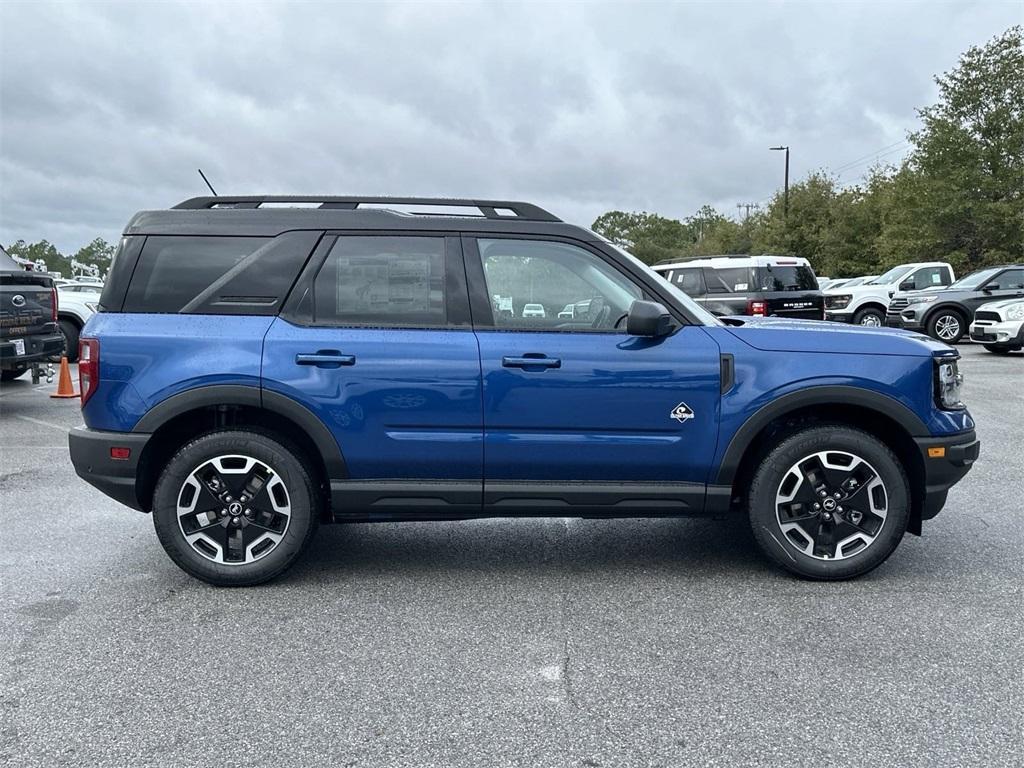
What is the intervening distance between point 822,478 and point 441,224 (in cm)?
224

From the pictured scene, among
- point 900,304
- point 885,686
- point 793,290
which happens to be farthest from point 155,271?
point 900,304

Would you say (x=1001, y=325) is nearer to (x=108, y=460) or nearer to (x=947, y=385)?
(x=947, y=385)

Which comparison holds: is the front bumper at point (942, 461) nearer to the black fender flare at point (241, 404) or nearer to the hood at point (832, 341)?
the hood at point (832, 341)

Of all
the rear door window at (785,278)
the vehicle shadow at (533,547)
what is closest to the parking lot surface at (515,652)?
the vehicle shadow at (533,547)

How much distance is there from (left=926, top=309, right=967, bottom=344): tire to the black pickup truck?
656 inches

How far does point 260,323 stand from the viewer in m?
4.37

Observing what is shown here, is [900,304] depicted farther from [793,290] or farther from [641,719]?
[641,719]

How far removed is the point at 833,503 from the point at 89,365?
3.62 meters

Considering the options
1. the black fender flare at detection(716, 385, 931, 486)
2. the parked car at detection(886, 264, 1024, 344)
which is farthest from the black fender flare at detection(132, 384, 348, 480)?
the parked car at detection(886, 264, 1024, 344)

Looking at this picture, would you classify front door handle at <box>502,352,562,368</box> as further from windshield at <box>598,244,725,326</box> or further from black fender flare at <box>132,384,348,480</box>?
black fender flare at <box>132,384,348,480</box>

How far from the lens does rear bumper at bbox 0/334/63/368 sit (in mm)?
10047

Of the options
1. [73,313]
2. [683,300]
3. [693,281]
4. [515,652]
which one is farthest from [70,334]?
[515,652]

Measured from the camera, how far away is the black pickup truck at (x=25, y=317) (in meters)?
10.1

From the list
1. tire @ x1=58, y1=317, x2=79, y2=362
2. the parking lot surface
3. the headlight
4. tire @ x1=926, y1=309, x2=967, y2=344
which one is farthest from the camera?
tire @ x1=926, y1=309, x2=967, y2=344
